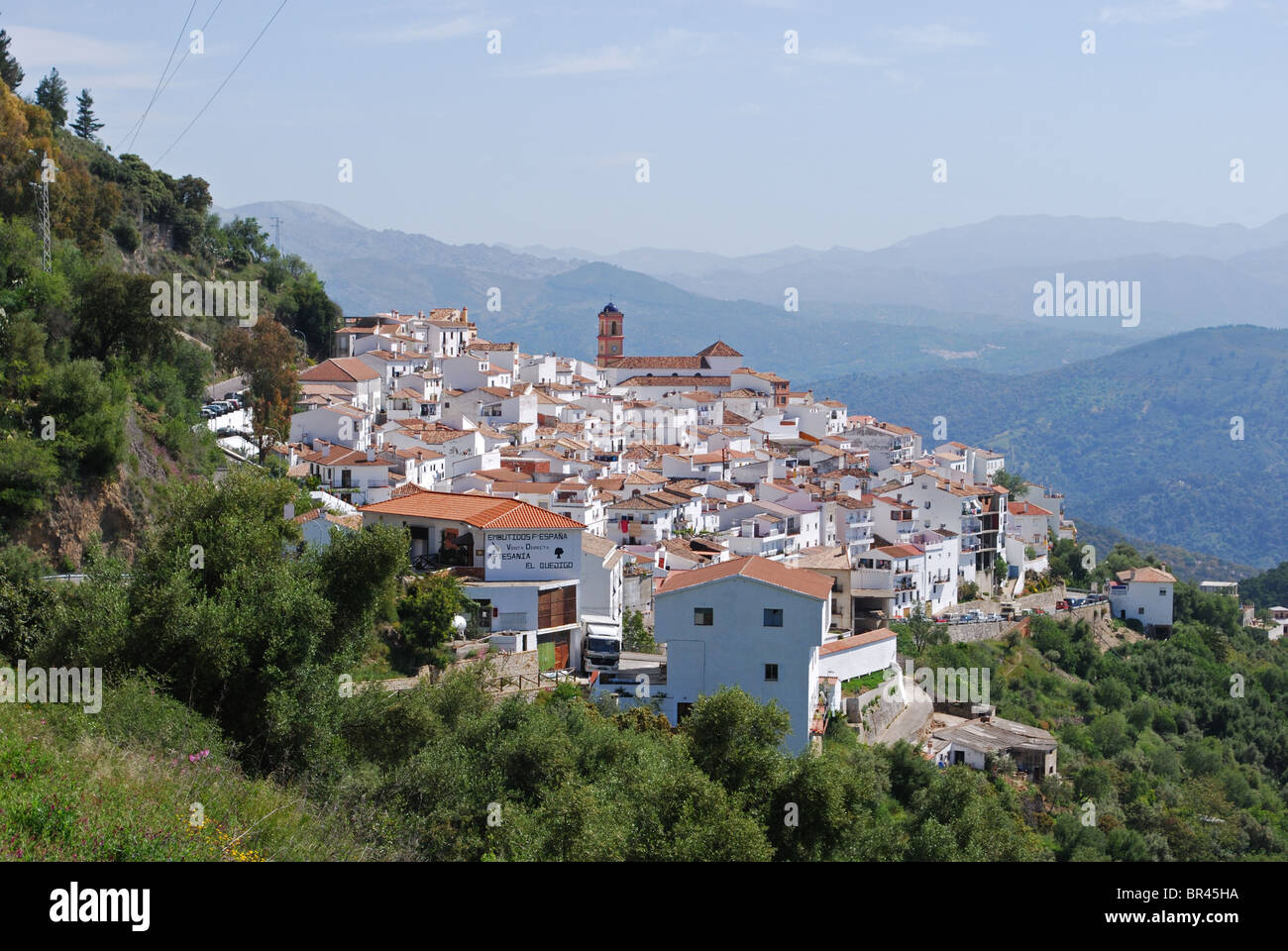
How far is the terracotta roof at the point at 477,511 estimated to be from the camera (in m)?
18.1

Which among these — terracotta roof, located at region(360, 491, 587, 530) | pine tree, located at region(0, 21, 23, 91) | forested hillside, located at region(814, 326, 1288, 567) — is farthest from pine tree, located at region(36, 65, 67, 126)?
forested hillside, located at region(814, 326, 1288, 567)

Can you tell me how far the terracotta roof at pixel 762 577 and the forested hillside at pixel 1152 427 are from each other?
262 feet

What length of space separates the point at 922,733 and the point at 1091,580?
2395 centimetres

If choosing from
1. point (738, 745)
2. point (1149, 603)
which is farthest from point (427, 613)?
point (1149, 603)

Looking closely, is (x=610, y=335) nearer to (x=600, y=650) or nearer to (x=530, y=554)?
(x=600, y=650)

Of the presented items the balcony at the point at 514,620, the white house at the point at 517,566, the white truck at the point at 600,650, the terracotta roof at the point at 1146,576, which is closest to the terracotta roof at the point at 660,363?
the terracotta roof at the point at 1146,576

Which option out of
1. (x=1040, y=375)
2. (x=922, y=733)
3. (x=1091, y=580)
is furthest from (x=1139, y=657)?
(x=1040, y=375)

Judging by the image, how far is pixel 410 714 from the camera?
10.4 m

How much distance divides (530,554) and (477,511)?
1286 mm

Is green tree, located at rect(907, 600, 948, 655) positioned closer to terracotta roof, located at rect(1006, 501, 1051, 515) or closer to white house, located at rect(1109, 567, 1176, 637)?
white house, located at rect(1109, 567, 1176, 637)

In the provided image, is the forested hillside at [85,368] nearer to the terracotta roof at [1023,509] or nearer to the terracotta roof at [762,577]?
the terracotta roof at [762,577]

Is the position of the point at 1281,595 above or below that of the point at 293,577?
below

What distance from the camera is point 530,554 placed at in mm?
18031
